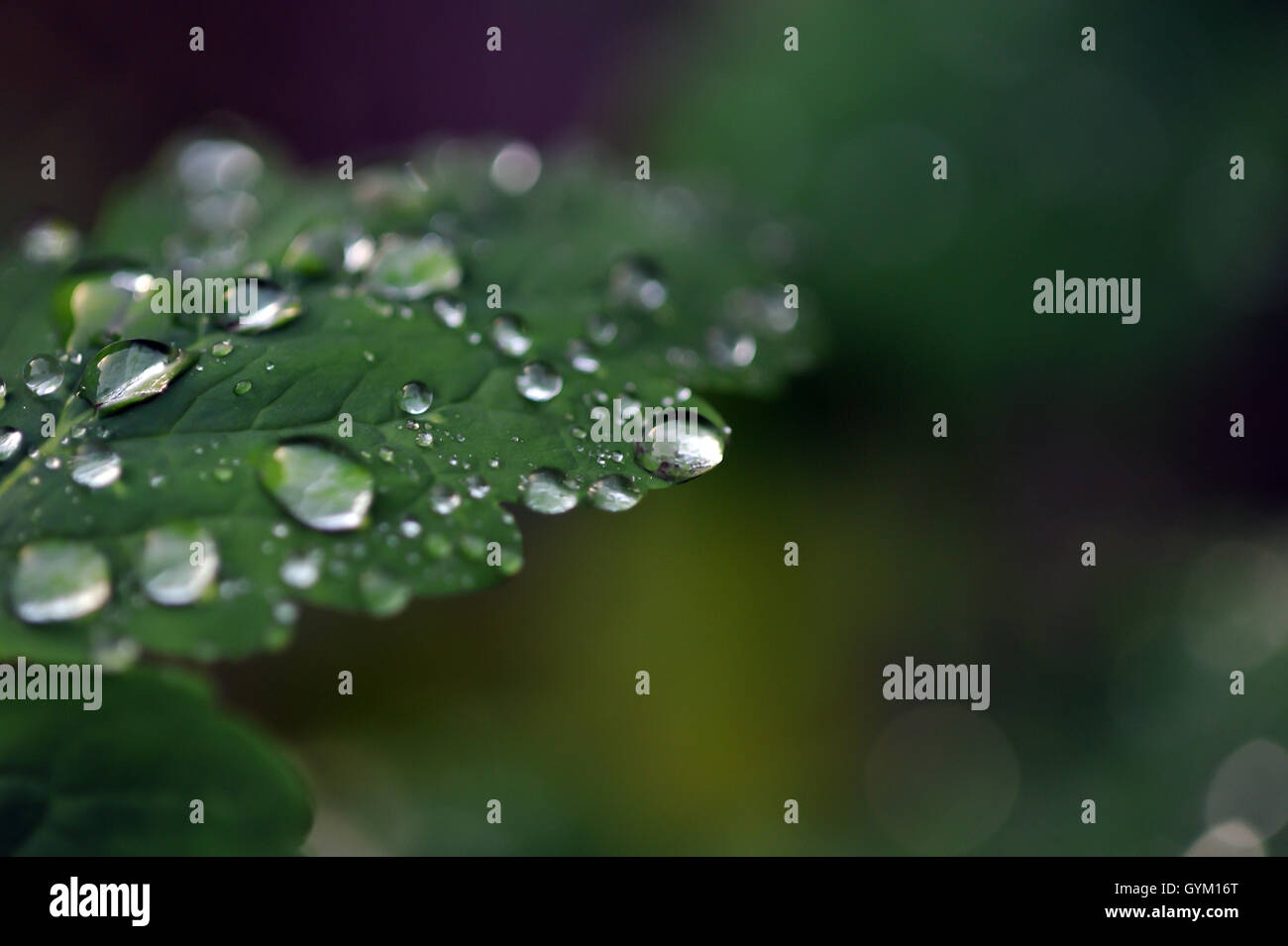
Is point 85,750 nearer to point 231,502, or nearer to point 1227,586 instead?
point 231,502

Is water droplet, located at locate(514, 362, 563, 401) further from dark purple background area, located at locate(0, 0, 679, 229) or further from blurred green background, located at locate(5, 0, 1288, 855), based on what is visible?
dark purple background area, located at locate(0, 0, 679, 229)

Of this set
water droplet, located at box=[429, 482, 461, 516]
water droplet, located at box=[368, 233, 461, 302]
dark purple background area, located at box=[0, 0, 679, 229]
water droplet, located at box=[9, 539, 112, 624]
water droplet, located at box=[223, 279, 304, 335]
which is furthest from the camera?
dark purple background area, located at box=[0, 0, 679, 229]

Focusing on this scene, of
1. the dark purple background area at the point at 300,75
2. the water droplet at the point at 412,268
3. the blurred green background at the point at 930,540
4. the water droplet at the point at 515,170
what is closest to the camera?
the water droplet at the point at 412,268

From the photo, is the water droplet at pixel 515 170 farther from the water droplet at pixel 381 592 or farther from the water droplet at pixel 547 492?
the water droplet at pixel 381 592

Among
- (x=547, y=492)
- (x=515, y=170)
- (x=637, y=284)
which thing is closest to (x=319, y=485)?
(x=547, y=492)

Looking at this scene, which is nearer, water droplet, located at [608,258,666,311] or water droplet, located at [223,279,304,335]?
water droplet, located at [223,279,304,335]

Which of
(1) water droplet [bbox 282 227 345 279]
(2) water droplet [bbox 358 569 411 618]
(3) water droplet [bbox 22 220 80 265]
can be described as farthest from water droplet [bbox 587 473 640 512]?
(3) water droplet [bbox 22 220 80 265]

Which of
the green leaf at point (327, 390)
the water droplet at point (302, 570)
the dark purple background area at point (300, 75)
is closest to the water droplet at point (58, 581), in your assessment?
the green leaf at point (327, 390)
